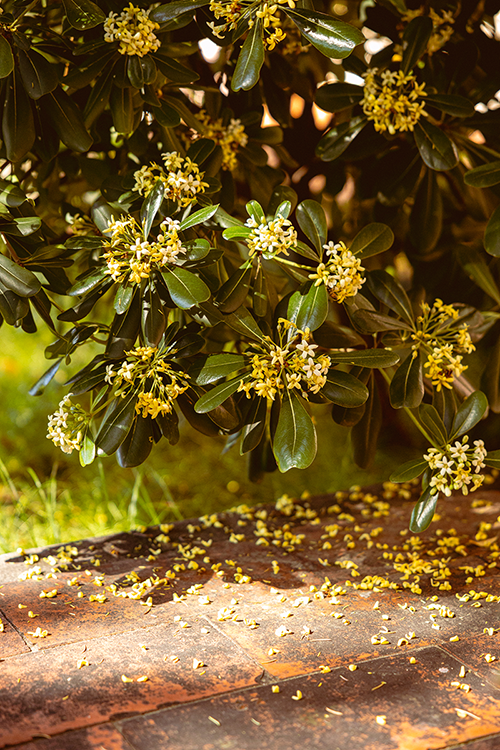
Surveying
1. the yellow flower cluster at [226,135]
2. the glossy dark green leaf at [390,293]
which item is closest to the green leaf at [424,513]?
the glossy dark green leaf at [390,293]

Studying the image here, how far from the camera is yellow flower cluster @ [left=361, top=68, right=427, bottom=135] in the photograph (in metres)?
1.78

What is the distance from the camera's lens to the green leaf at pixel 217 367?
1.54m

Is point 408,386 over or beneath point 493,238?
beneath

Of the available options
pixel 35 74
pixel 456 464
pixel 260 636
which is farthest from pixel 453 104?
pixel 260 636

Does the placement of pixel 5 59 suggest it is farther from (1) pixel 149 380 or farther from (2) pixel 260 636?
(2) pixel 260 636

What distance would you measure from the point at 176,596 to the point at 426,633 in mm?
634

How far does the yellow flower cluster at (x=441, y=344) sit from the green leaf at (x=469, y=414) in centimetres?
9

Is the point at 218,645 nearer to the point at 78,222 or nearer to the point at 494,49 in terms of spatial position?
the point at 78,222

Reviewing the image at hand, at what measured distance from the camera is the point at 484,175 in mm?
1689

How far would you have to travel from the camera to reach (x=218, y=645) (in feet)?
5.00

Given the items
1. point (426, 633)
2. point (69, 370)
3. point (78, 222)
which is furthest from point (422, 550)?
point (69, 370)

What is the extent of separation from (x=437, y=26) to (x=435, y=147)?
1.49 feet

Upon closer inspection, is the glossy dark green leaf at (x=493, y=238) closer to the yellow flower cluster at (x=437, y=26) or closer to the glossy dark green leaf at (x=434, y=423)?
the glossy dark green leaf at (x=434, y=423)

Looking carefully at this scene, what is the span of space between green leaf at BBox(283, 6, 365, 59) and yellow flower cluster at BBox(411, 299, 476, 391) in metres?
0.67
